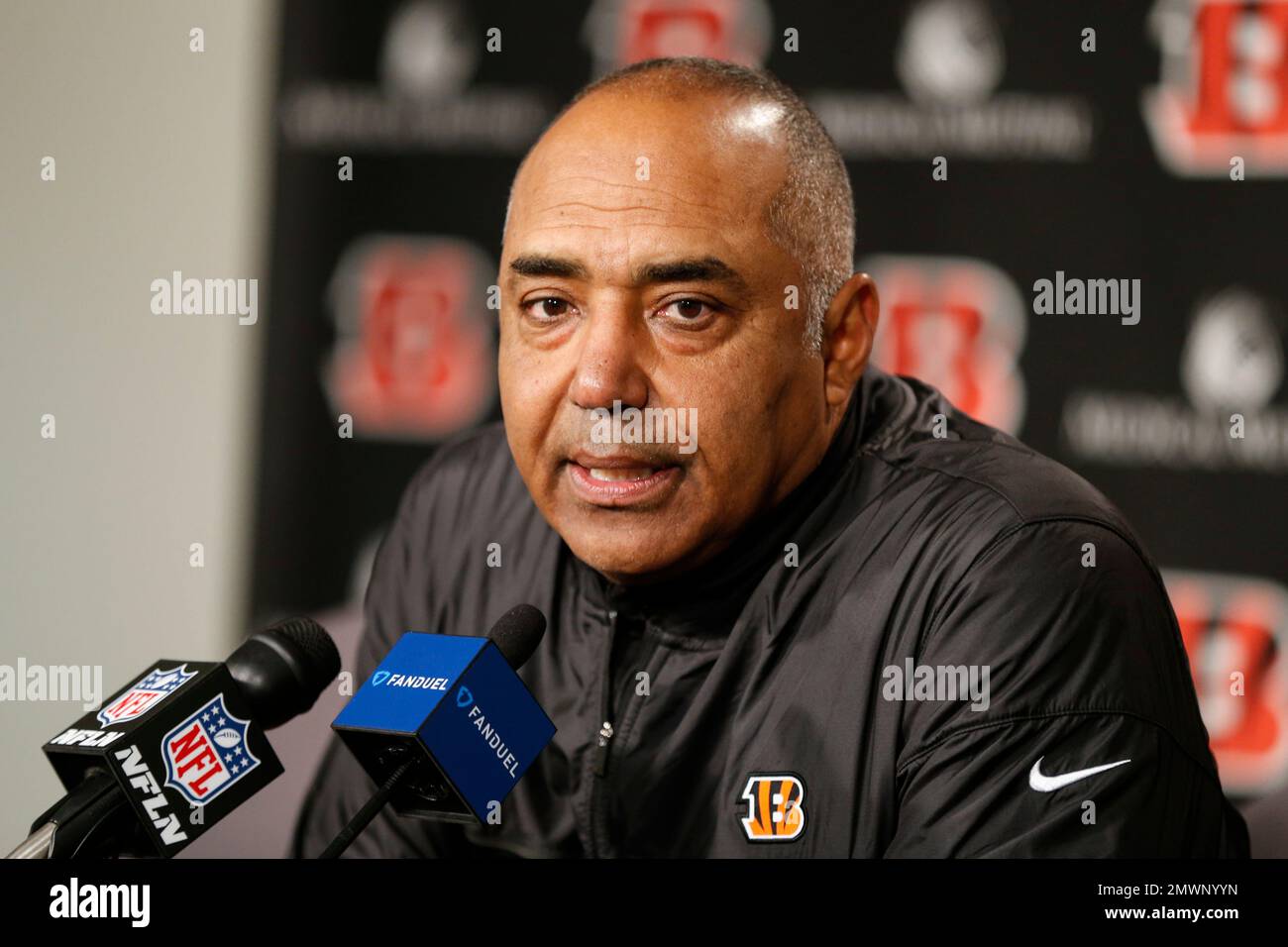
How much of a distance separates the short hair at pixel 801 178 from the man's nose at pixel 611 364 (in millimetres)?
200

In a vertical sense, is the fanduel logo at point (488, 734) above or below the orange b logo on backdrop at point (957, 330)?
below

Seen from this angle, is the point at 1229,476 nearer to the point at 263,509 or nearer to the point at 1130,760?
the point at 1130,760

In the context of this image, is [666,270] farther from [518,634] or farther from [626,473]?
[518,634]

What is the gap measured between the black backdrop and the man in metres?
0.99

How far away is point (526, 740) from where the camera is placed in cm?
127

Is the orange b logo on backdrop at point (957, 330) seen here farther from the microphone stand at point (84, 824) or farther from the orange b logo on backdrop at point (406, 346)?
the microphone stand at point (84, 824)

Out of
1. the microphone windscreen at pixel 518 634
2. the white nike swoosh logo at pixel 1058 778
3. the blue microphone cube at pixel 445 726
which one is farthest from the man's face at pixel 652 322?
the white nike swoosh logo at pixel 1058 778

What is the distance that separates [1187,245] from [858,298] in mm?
1205

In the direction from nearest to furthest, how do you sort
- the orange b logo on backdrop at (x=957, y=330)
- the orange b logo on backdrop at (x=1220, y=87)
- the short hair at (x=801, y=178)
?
the short hair at (x=801, y=178)
the orange b logo on backdrop at (x=1220, y=87)
the orange b logo on backdrop at (x=957, y=330)

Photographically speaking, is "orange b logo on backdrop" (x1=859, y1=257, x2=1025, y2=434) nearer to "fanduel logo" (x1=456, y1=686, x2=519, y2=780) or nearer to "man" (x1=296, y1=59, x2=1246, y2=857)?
"man" (x1=296, y1=59, x2=1246, y2=857)

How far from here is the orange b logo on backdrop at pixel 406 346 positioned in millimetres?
2969

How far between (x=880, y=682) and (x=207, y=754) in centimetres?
71

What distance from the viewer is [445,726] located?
1156mm

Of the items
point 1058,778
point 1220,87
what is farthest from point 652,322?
point 1220,87
